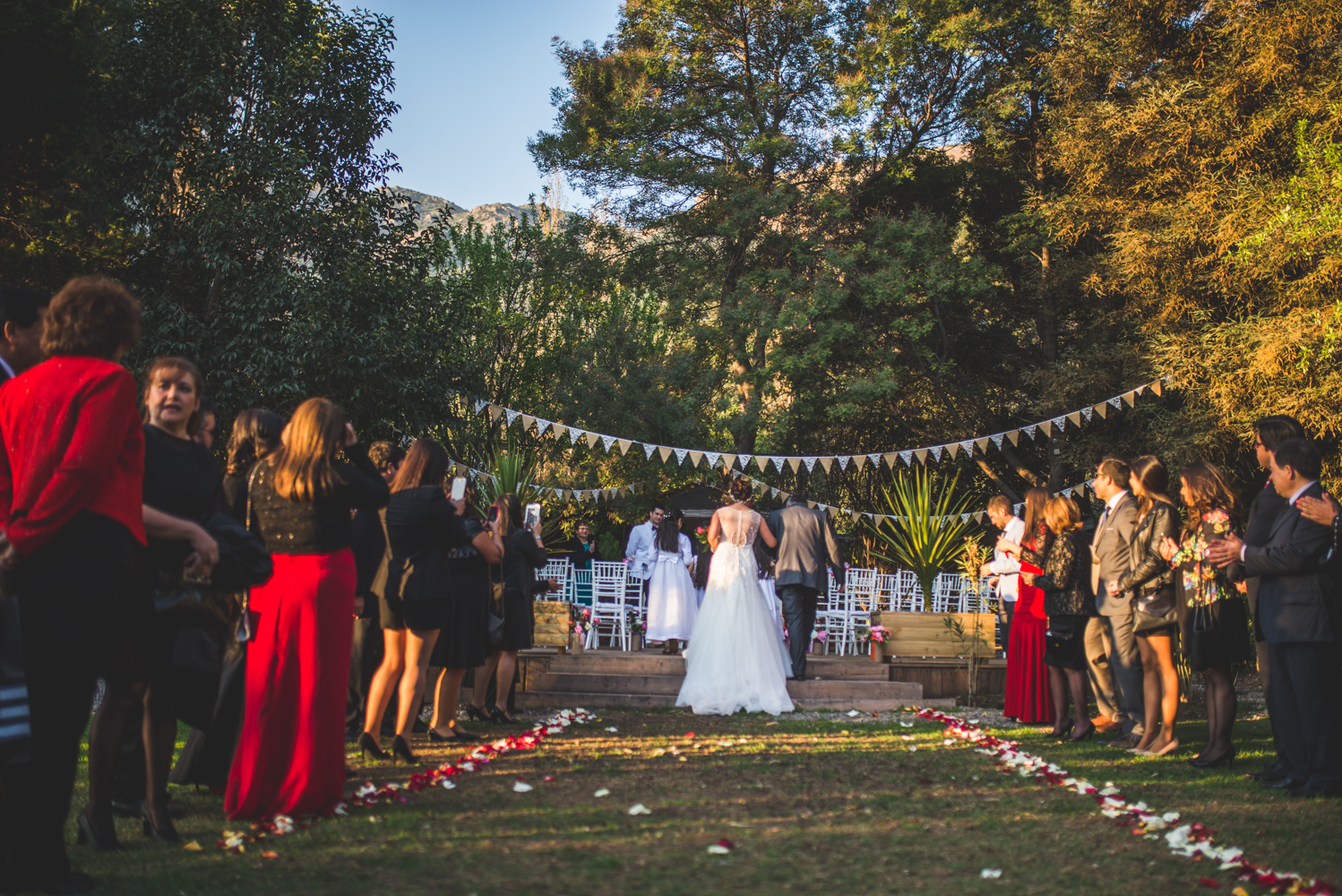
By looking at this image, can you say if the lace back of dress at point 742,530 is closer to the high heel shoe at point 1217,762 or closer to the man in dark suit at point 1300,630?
the high heel shoe at point 1217,762

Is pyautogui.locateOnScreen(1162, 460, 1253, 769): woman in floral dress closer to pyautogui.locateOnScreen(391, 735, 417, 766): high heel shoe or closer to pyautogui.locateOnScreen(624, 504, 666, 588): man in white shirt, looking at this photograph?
pyautogui.locateOnScreen(391, 735, 417, 766): high heel shoe

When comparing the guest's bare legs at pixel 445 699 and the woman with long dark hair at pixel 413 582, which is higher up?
Answer: the woman with long dark hair at pixel 413 582

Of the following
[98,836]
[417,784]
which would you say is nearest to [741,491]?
[417,784]

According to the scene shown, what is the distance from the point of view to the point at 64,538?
2.97 m

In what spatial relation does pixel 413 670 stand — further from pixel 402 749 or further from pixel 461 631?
pixel 461 631

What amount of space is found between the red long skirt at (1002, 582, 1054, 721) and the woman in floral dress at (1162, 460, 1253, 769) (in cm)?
180

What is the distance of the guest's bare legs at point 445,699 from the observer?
20.7 ft

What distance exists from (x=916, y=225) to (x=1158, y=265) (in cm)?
525

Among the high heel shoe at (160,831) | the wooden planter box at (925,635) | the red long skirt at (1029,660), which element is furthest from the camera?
the wooden planter box at (925,635)

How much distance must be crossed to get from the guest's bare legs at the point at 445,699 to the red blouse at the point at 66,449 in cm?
339

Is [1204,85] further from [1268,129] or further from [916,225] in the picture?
[916,225]

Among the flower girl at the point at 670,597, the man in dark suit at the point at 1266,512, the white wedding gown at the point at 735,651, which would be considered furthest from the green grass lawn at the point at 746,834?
the flower girl at the point at 670,597

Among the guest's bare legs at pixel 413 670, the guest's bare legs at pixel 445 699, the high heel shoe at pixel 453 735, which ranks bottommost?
the high heel shoe at pixel 453 735

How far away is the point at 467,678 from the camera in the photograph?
339 inches
